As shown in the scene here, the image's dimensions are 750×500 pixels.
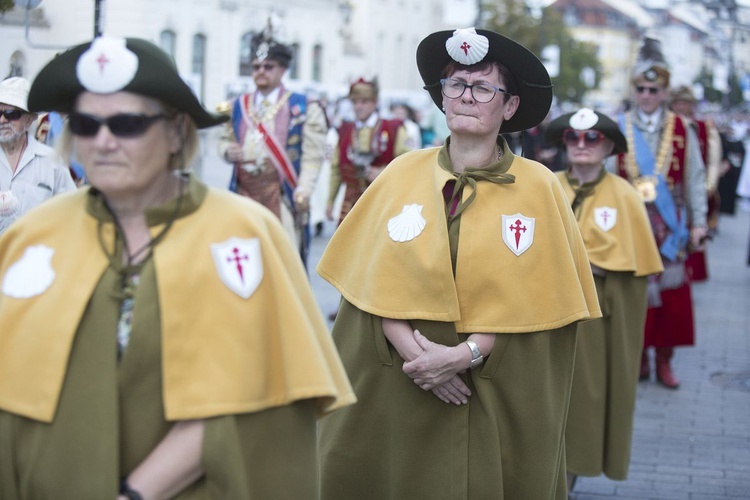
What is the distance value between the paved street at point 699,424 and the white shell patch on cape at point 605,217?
4.64 ft

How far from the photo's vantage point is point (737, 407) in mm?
→ 8625

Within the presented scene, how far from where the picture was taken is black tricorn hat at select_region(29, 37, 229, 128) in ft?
9.93

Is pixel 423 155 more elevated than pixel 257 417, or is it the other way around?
pixel 423 155

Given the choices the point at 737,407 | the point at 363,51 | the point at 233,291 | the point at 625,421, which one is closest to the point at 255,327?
the point at 233,291

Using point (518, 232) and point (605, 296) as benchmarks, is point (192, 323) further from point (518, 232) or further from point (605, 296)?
point (605, 296)

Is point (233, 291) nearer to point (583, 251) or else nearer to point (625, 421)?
point (583, 251)

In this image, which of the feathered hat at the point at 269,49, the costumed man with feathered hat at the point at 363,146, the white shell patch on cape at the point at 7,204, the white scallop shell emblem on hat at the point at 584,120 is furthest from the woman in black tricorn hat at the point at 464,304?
the costumed man with feathered hat at the point at 363,146

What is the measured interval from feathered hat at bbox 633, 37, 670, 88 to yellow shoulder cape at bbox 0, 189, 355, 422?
590 cm

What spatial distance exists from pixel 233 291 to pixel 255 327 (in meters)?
0.11

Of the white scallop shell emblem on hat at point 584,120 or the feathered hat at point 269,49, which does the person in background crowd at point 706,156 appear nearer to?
the feathered hat at point 269,49

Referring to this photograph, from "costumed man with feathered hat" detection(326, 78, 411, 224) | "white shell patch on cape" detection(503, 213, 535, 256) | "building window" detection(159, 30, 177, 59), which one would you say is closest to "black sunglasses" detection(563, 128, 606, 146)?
"white shell patch on cape" detection(503, 213, 535, 256)

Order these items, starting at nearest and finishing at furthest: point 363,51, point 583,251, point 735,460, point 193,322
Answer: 1. point 193,322
2. point 583,251
3. point 735,460
4. point 363,51

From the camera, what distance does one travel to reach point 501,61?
4.66m

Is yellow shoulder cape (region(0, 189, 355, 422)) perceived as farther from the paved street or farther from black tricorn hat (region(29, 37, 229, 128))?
the paved street
